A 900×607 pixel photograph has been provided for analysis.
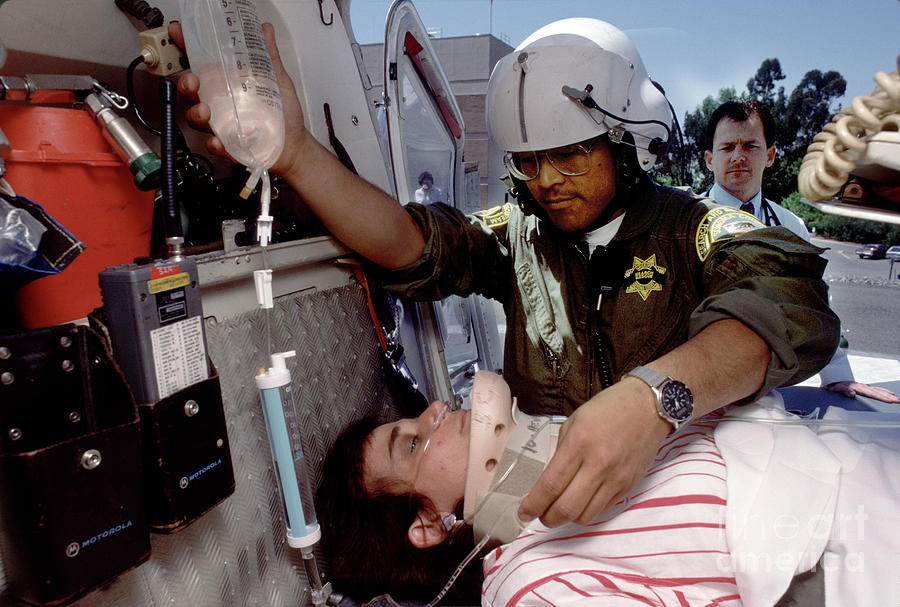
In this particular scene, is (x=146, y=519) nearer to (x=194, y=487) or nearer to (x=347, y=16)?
(x=194, y=487)

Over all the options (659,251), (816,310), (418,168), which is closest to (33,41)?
(418,168)

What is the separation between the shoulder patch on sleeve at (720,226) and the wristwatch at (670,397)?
2.22 ft

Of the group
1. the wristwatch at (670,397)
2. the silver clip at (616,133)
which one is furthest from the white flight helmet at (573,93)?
the wristwatch at (670,397)

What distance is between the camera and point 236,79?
4.46ft

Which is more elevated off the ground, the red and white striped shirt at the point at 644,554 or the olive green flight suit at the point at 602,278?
the olive green flight suit at the point at 602,278

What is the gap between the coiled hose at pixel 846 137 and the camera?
73cm

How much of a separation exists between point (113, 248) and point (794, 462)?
157 cm

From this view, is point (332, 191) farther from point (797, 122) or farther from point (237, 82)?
point (797, 122)

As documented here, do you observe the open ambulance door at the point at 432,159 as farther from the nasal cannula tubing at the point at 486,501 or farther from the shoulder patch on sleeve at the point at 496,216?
the nasal cannula tubing at the point at 486,501

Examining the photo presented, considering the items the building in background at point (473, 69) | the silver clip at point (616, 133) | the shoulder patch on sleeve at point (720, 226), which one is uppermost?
the building in background at point (473, 69)

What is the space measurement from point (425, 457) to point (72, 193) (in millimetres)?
1062

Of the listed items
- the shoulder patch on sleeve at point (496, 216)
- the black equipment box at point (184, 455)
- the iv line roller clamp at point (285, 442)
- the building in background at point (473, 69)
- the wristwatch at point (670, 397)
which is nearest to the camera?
the black equipment box at point (184, 455)

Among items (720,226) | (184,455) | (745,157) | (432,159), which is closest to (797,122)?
(745,157)

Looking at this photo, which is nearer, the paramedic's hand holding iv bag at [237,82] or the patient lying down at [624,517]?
the patient lying down at [624,517]
